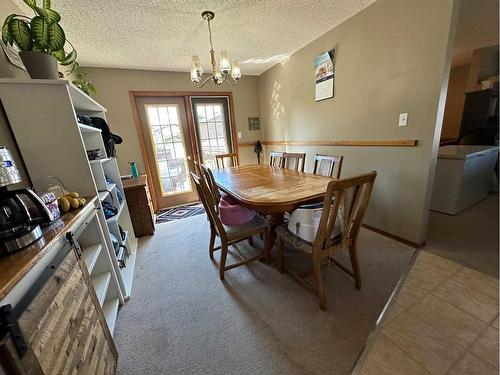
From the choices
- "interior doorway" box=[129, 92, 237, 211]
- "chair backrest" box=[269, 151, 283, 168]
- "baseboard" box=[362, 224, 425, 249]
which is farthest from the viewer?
"interior doorway" box=[129, 92, 237, 211]

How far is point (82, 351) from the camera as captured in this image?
2.65ft

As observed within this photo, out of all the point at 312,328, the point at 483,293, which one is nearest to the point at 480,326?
the point at 483,293

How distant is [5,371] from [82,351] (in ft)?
1.30

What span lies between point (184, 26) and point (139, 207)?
2064 millimetres

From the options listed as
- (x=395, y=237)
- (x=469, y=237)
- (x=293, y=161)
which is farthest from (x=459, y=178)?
(x=293, y=161)

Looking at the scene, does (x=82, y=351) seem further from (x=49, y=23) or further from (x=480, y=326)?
(x=480, y=326)

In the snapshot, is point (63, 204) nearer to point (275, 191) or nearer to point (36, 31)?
point (36, 31)

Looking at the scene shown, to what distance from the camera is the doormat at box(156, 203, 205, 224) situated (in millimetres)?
3259

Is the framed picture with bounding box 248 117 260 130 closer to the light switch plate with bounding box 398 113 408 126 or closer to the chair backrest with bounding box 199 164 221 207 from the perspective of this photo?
the chair backrest with bounding box 199 164 221 207

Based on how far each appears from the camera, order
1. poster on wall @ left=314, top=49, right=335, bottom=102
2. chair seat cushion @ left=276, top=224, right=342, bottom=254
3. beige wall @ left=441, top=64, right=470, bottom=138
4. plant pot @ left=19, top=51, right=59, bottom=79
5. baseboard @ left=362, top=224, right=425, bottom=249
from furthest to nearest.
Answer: beige wall @ left=441, top=64, right=470, bottom=138 < poster on wall @ left=314, top=49, right=335, bottom=102 < baseboard @ left=362, top=224, right=425, bottom=249 < chair seat cushion @ left=276, top=224, right=342, bottom=254 < plant pot @ left=19, top=51, right=59, bottom=79

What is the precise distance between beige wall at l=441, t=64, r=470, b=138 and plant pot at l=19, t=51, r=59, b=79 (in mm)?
6263

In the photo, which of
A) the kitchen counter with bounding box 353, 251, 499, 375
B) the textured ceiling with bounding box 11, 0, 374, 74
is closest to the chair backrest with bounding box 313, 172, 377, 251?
the kitchen counter with bounding box 353, 251, 499, 375

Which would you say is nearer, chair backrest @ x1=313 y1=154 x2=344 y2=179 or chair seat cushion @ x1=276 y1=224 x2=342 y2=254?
chair seat cushion @ x1=276 y1=224 x2=342 y2=254

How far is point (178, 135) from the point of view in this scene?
3.60 m
